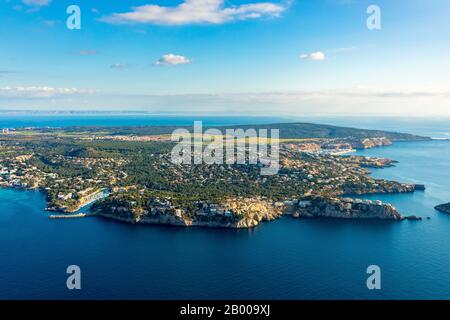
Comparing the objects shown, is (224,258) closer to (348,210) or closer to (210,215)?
(210,215)

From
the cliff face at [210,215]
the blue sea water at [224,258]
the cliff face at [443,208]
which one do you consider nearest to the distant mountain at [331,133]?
the cliff face at [443,208]

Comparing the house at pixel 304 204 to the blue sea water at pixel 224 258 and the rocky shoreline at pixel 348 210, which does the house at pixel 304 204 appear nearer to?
the rocky shoreline at pixel 348 210

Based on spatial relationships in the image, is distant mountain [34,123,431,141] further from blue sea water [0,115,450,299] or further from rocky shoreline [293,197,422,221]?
blue sea water [0,115,450,299]

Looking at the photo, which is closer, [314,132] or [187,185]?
[187,185]

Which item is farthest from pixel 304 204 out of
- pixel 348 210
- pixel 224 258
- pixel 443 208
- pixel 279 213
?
pixel 443 208

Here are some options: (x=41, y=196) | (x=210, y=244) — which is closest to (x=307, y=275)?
(x=210, y=244)

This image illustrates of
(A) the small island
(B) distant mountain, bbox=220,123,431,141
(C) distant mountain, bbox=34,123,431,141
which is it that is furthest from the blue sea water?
(C) distant mountain, bbox=34,123,431,141

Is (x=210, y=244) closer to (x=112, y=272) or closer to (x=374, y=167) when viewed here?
(x=112, y=272)
